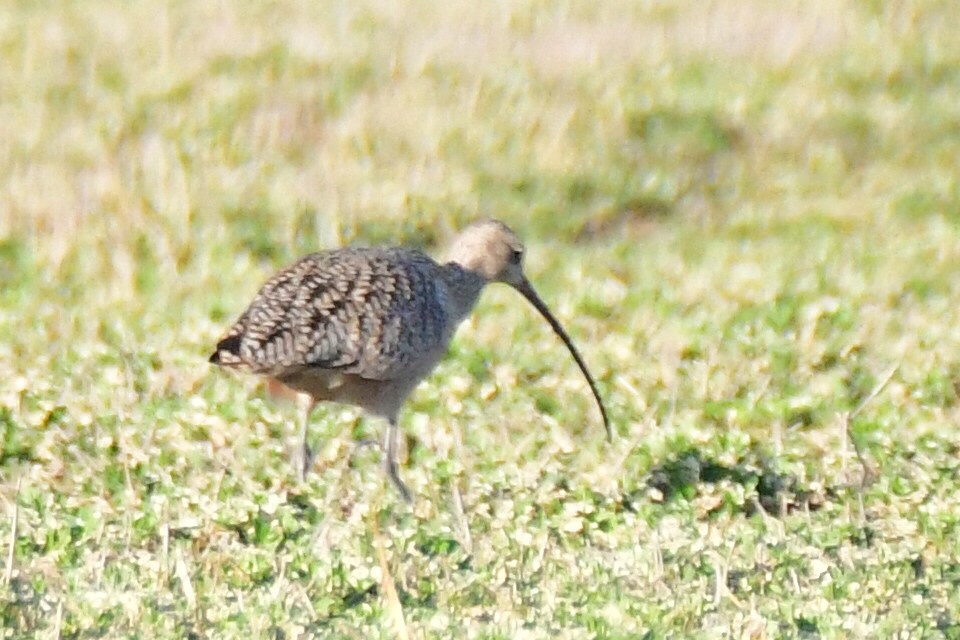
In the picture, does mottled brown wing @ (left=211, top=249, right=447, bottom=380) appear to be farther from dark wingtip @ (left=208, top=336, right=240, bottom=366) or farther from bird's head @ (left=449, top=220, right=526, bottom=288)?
bird's head @ (left=449, top=220, right=526, bottom=288)

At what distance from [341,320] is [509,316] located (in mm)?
2016

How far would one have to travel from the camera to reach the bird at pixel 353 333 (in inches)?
261

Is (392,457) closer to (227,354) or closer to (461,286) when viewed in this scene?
(227,354)

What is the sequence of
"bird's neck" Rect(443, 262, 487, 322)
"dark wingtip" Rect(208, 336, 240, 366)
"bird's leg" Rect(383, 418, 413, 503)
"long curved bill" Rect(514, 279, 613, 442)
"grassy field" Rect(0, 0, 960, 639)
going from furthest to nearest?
"bird's neck" Rect(443, 262, 487, 322) < "long curved bill" Rect(514, 279, 613, 442) < "dark wingtip" Rect(208, 336, 240, 366) < "bird's leg" Rect(383, 418, 413, 503) < "grassy field" Rect(0, 0, 960, 639)

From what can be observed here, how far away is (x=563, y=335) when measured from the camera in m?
7.85

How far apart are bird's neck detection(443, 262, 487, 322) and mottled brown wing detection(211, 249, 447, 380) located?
0.80 ft

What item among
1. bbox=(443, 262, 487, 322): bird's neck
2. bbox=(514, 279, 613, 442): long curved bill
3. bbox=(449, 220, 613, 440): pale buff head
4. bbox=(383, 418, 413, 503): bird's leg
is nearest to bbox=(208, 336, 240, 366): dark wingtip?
bbox=(383, 418, 413, 503): bird's leg

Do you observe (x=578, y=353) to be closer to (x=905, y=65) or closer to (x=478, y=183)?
(x=478, y=183)

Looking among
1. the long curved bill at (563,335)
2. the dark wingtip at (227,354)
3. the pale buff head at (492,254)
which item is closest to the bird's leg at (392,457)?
Result: the dark wingtip at (227,354)

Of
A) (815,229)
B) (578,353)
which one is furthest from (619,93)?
(578,353)

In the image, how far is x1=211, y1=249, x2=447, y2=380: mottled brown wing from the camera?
6617 mm

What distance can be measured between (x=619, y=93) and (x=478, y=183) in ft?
5.07

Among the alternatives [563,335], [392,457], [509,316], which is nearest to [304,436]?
[392,457]

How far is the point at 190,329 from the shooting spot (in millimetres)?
8141
